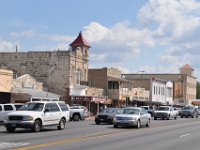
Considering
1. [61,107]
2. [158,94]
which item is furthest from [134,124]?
[158,94]

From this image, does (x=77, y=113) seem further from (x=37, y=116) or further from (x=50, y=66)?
(x=37, y=116)

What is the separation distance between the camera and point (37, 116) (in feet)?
88.8

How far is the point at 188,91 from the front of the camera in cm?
12781

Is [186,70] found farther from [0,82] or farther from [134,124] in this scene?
[134,124]

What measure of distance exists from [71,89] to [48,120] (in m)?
33.0

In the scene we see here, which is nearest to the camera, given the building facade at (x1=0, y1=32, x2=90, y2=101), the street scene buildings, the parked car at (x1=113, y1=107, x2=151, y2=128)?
the parked car at (x1=113, y1=107, x2=151, y2=128)

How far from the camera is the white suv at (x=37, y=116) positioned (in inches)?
1048

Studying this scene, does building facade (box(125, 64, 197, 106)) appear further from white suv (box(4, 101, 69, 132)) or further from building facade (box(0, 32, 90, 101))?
white suv (box(4, 101, 69, 132))

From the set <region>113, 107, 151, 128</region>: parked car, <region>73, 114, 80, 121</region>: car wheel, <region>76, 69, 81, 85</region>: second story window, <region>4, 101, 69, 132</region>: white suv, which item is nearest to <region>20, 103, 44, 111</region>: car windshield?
<region>4, 101, 69, 132</region>: white suv

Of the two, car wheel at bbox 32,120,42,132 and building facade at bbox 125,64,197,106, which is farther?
building facade at bbox 125,64,197,106

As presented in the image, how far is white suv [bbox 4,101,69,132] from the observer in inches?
1048

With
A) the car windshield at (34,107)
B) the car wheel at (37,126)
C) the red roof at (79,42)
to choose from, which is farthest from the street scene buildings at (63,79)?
the car wheel at (37,126)

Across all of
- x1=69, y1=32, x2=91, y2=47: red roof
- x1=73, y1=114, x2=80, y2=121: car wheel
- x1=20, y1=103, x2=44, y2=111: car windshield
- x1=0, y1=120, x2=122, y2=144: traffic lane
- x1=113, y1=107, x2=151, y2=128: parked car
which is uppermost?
x1=69, y1=32, x2=91, y2=47: red roof

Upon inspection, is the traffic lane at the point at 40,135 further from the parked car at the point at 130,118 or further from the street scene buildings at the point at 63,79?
the street scene buildings at the point at 63,79
